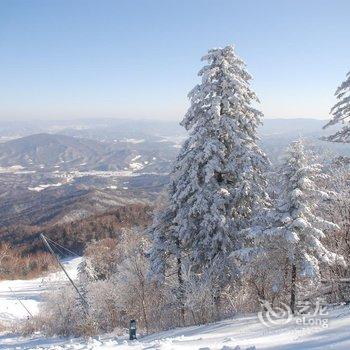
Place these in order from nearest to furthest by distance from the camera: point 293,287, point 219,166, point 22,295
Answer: point 293,287
point 219,166
point 22,295

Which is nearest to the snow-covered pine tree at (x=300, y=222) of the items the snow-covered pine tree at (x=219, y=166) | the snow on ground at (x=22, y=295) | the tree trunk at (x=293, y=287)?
the tree trunk at (x=293, y=287)

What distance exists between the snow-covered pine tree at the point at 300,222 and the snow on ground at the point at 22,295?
33584mm

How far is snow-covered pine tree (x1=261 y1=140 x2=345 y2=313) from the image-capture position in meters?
14.6

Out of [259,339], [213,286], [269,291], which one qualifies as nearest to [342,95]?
[269,291]

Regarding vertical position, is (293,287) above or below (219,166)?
below

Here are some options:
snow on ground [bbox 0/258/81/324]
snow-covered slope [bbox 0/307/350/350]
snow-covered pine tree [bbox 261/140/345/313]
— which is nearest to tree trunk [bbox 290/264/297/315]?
snow-covered pine tree [bbox 261/140/345/313]

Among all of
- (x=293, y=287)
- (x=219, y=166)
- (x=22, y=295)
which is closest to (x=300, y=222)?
(x=293, y=287)

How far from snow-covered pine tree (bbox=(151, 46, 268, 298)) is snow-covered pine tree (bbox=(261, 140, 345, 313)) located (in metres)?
4.79

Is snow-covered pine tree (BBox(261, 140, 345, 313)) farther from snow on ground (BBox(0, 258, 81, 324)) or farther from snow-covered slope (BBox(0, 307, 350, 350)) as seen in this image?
snow on ground (BBox(0, 258, 81, 324))

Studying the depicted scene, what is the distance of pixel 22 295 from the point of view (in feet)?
212

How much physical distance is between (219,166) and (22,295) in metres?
52.8

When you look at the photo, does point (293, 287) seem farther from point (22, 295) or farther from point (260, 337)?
point (22, 295)

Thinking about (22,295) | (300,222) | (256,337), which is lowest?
(22,295)

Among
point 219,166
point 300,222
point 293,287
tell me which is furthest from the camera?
point 219,166
